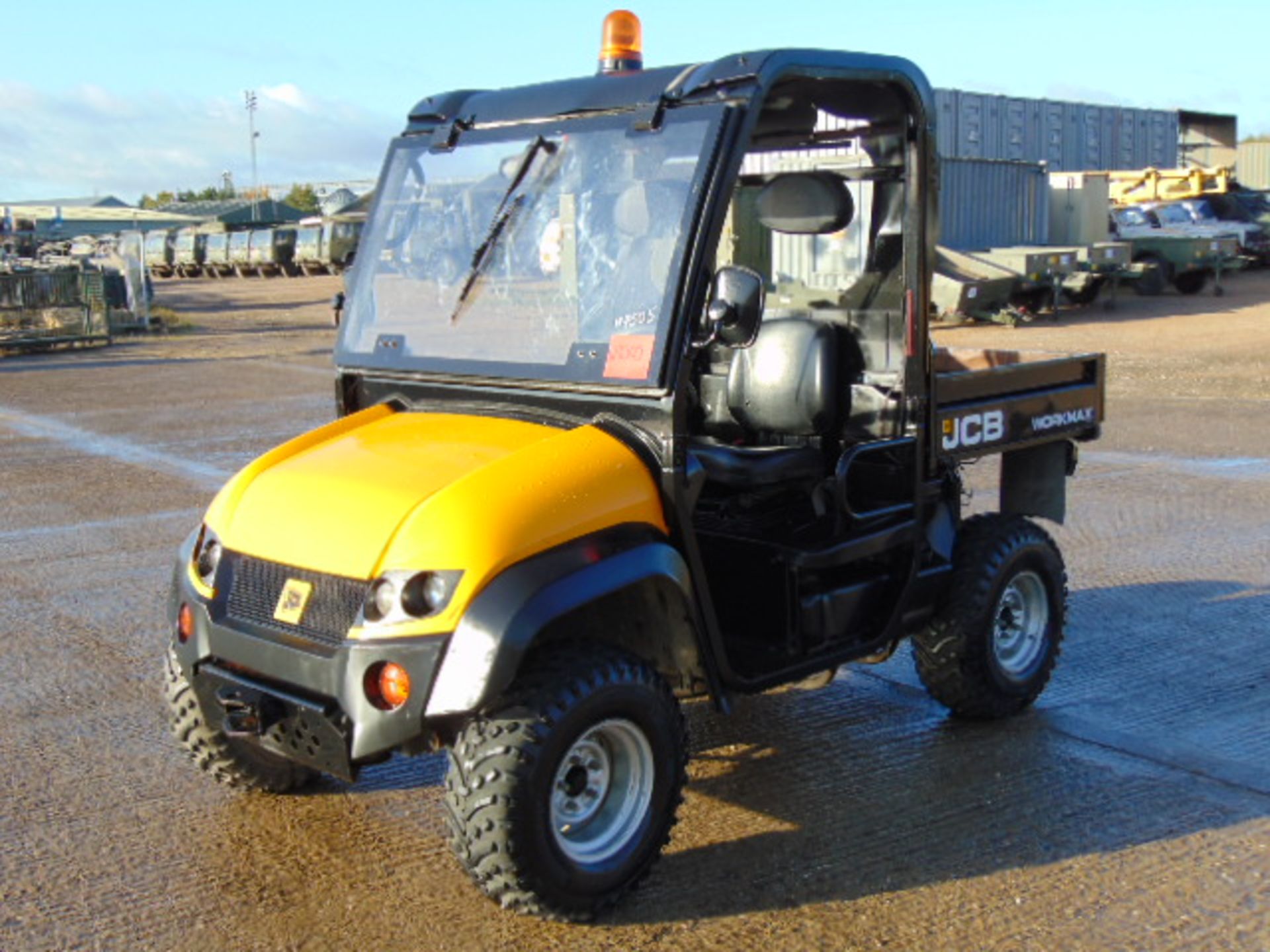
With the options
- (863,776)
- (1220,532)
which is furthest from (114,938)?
(1220,532)

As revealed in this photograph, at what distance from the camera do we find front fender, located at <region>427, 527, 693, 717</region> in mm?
3332

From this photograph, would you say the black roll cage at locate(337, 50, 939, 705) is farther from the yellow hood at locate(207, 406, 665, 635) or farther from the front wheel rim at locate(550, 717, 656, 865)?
the front wheel rim at locate(550, 717, 656, 865)

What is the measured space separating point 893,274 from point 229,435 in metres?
9.03

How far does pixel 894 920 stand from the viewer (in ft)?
11.9

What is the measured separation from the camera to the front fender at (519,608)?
3.33 meters

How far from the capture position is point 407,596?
3.44 m

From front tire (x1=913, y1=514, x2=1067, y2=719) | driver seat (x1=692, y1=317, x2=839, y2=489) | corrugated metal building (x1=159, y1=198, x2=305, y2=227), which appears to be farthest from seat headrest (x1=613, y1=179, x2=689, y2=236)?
corrugated metal building (x1=159, y1=198, x2=305, y2=227)

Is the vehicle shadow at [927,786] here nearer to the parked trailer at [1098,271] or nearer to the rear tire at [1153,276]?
the parked trailer at [1098,271]

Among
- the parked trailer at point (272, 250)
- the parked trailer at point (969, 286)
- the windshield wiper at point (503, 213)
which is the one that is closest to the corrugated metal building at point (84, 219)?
the parked trailer at point (272, 250)

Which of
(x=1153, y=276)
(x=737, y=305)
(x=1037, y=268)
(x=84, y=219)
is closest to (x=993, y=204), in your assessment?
(x=1153, y=276)

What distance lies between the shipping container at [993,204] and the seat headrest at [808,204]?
2022 centimetres

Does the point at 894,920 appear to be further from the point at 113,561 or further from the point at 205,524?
the point at 113,561

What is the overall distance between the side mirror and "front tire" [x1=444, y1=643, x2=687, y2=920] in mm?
904

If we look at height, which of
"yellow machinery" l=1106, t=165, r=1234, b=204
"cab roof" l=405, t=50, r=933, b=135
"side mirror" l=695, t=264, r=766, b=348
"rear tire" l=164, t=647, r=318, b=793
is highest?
"yellow machinery" l=1106, t=165, r=1234, b=204
